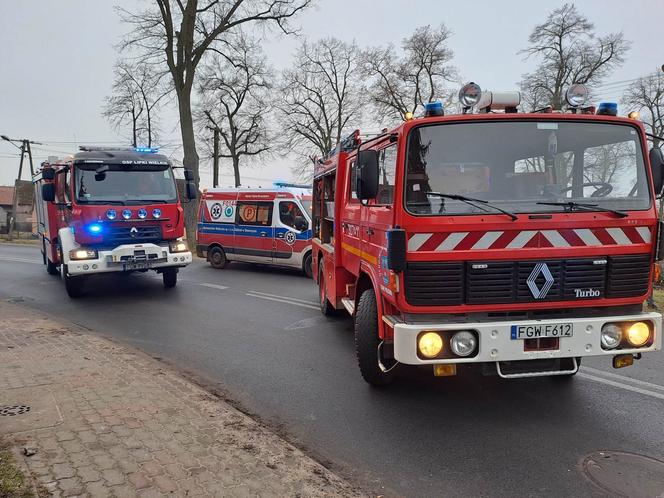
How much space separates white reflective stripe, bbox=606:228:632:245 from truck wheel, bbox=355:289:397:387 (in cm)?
199

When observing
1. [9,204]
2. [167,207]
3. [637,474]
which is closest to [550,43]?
[167,207]

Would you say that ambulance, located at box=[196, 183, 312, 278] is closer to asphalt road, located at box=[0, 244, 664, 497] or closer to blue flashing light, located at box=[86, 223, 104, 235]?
blue flashing light, located at box=[86, 223, 104, 235]

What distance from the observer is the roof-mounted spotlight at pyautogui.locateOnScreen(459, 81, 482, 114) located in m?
4.31

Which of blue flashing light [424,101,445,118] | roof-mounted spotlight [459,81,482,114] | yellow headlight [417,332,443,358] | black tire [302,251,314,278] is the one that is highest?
roof-mounted spotlight [459,81,482,114]

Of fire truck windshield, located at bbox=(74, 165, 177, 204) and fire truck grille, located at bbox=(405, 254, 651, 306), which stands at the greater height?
fire truck windshield, located at bbox=(74, 165, 177, 204)

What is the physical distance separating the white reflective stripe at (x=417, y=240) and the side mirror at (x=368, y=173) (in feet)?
2.25

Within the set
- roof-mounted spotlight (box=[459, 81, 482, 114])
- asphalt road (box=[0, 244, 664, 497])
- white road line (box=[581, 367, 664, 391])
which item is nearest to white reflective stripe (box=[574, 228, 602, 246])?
roof-mounted spotlight (box=[459, 81, 482, 114])

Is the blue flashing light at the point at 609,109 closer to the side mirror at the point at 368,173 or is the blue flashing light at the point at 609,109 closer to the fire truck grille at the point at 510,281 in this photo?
the fire truck grille at the point at 510,281

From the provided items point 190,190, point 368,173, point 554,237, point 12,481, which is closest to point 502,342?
point 554,237

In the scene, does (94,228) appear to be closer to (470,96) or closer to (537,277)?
(470,96)

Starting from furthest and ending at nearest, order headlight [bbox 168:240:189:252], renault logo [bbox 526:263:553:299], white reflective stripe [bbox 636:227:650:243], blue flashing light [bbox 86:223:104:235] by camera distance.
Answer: headlight [bbox 168:240:189:252]
blue flashing light [bbox 86:223:104:235]
white reflective stripe [bbox 636:227:650:243]
renault logo [bbox 526:263:553:299]

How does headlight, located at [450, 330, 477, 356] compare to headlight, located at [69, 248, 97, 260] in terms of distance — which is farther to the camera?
headlight, located at [69, 248, 97, 260]

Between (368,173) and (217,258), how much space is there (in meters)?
11.7

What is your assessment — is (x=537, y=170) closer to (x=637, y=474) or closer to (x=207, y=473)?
(x=637, y=474)
